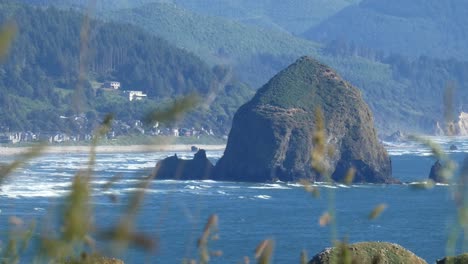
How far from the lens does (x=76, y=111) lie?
9.61 feet

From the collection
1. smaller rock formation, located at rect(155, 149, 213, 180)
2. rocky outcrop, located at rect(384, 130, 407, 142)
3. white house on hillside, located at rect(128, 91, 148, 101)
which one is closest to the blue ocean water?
smaller rock formation, located at rect(155, 149, 213, 180)

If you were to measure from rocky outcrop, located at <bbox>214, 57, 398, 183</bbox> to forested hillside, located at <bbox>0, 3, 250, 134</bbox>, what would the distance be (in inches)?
1412

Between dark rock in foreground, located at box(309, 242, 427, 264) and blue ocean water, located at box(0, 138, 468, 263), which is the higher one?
dark rock in foreground, located at box(309, 242, 427, 264)

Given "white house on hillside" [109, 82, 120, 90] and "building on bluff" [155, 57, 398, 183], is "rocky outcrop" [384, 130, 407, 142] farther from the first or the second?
"building on bluff" [155, 57, 398, 183]

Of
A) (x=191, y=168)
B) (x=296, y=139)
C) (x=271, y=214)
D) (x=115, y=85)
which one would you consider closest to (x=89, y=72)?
(x=115, y=85)

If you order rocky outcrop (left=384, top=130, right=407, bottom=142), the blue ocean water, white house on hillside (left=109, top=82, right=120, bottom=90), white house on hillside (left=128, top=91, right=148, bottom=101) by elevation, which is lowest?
the blue ocean water

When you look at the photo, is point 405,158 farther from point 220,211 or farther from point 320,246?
point 320,246

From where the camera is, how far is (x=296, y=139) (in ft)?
228

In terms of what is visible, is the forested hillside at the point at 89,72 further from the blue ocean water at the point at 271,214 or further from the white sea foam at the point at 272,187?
the blue ocean water at the point at 271,214

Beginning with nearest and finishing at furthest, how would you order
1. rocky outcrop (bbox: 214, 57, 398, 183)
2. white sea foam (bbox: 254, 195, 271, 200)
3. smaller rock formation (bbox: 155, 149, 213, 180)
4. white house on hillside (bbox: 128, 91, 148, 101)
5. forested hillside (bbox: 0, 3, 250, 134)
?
white sea foam (bbox: 254, 195, 271, 200), smaller rock formation (bbox: 155, 149, 213, 180), rocky outcrop (bbox: 214, 57, 398, 183), forested hillside (bbox: 0, 3, 250, 134), white house on hillside (bbox: 128, 91, 148, 101)

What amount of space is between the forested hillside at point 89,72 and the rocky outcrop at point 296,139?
118 feet

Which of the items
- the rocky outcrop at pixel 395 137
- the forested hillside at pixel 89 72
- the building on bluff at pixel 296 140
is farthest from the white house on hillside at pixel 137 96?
the building on bluff at pixel 296 140

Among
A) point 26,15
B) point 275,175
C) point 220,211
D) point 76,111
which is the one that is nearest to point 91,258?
point 76,111

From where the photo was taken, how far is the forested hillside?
392 ft
